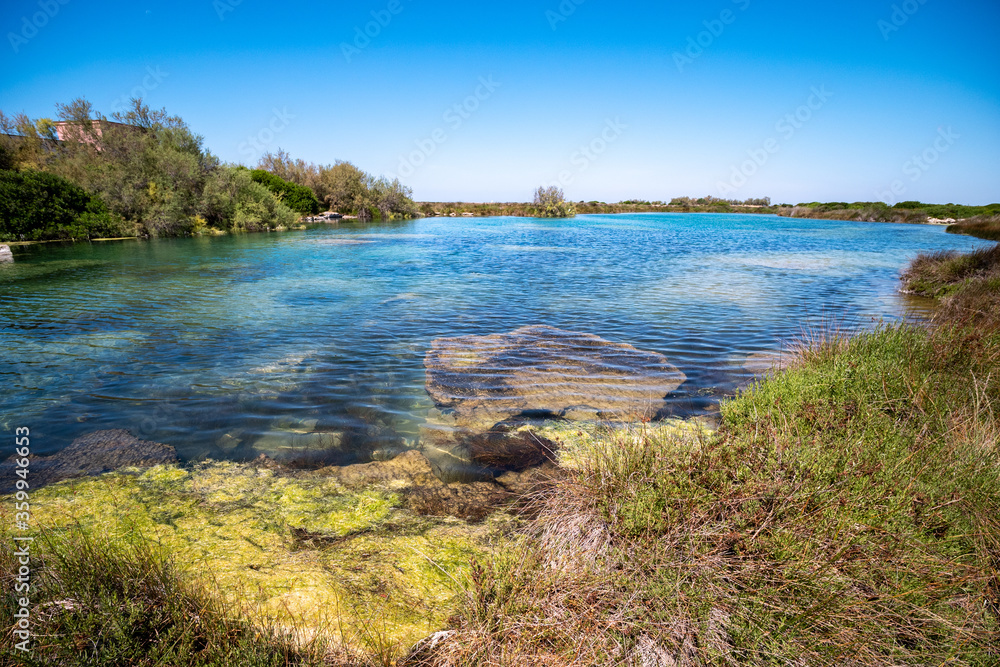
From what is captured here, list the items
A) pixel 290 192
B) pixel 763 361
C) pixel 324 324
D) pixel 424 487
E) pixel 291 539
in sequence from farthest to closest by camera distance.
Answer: pixel 290 192
pixel 324 324
pixel 763 361
pixel 424 487
pixel 291 539

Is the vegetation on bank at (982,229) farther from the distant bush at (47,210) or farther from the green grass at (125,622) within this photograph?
the distant bush at (47,210)

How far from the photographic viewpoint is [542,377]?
7.32 meters

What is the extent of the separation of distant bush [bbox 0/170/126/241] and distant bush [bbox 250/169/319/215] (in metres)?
26.7

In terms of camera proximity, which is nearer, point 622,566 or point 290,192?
point 622,566

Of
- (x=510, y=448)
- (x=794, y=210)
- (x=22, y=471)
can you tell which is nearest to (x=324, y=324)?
(x=22, y=471)

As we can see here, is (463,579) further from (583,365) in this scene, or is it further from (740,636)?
(583,365)

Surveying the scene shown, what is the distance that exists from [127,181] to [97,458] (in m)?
44.6

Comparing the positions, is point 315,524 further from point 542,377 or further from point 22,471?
point 542,377

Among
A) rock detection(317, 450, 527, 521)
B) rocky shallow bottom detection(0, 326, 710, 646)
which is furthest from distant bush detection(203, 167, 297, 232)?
rock detection(317, 450, 527, 521)

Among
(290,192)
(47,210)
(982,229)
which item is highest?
(290,192)

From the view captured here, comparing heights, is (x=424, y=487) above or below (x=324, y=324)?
below

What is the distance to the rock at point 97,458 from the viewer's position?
4.59 m

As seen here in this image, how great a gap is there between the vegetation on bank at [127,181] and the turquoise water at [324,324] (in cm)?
1022

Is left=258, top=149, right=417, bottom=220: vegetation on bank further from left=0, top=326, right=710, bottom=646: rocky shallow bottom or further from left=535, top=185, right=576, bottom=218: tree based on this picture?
left=0, top=326, right=710, bottom=646: rocky shallow bottom
